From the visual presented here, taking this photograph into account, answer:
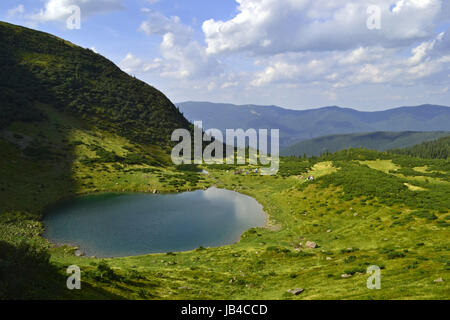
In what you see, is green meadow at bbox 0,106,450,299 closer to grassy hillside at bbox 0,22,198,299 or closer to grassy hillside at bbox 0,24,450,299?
grassy hillside at bbox 0,24,450,299

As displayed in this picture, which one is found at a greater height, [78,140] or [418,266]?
[78,140]

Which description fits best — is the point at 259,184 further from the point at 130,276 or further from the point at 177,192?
the point at 130,276

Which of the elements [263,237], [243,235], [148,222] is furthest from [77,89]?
[263,237]

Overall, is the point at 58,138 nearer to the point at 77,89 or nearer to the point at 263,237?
the point at 77,89

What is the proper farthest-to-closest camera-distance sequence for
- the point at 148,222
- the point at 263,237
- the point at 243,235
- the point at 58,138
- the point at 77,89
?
1. the point at 77,89
2. the point at 58,138
3. the point at 148,222
4. the point at 243,235
5. the point at 263,237

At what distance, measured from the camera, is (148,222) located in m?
45.1

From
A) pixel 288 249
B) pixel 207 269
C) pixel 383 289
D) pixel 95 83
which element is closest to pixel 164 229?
pixel 207 269

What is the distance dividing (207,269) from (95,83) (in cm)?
14682

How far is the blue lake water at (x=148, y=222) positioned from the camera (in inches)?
1443

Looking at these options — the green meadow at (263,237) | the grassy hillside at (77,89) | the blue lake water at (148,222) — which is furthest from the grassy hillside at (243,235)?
the blue lake water at (148,222)

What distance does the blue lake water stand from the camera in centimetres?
3666

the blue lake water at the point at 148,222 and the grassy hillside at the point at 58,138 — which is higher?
the grassy hillside at the point at 58,138

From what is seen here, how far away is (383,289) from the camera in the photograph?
698 inches

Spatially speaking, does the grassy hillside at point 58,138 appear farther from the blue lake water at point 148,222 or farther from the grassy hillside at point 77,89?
the blue lake water at point 148,222
